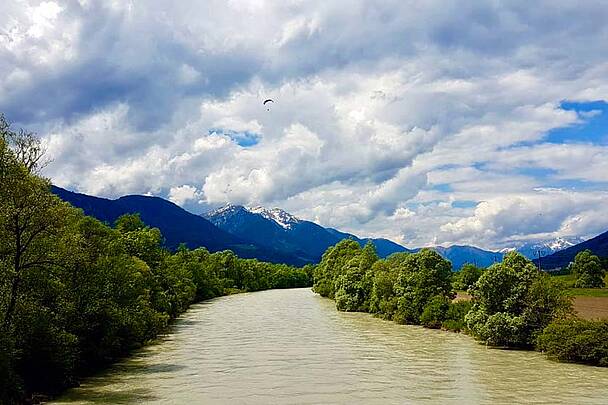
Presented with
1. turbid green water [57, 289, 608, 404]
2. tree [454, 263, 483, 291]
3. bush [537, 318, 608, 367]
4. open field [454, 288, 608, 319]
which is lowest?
turbid green water [57, 289, 608, 404]

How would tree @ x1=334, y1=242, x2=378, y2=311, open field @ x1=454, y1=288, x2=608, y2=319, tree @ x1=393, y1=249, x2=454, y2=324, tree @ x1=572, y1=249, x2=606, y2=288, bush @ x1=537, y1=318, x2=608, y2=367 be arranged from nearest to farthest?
1. bush @ x1=537, y1=318, x2=608, y2=367
2. open field @ x1=454, y1=288, x2=608, y2=319
3. tree @ x1=393, y1=249, x2=454, y2=324
4. tree @ x1=334, y1=242, x2=378, y2=311
5. tree @ x1=572, y1=249, x2=606, y2=288

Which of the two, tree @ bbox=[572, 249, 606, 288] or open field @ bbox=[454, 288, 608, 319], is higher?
tree @ bbox=[572, 249, 606, 288]

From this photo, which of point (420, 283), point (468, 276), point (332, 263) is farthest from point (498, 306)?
point (332, 263)

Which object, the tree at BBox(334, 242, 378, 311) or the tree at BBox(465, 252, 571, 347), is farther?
the tree at BBox(334, 242, 378, 311)

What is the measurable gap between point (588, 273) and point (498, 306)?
249ft

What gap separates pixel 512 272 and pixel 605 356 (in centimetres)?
1238

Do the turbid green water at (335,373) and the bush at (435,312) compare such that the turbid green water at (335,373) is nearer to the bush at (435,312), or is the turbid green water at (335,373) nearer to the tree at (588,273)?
the bush at (435,312)

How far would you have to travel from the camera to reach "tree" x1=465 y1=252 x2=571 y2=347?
4847cm

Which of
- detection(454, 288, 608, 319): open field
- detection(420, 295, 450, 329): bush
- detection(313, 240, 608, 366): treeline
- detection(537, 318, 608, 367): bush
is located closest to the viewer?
detection(537, 318, 608, 367): bush

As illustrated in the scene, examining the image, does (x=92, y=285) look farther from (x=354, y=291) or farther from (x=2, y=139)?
(x=354, y=291)

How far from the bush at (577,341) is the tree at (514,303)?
12.5 ft

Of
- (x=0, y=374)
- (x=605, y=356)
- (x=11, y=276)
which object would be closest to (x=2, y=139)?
(x=11, y=276)

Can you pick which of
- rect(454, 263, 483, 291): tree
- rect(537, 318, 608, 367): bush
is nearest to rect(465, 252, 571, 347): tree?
rect(537, 318, 608, 367): bush

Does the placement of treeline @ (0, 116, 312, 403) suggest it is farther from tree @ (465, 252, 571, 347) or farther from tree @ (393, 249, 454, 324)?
tree @ (393, 249, 454, 324)
